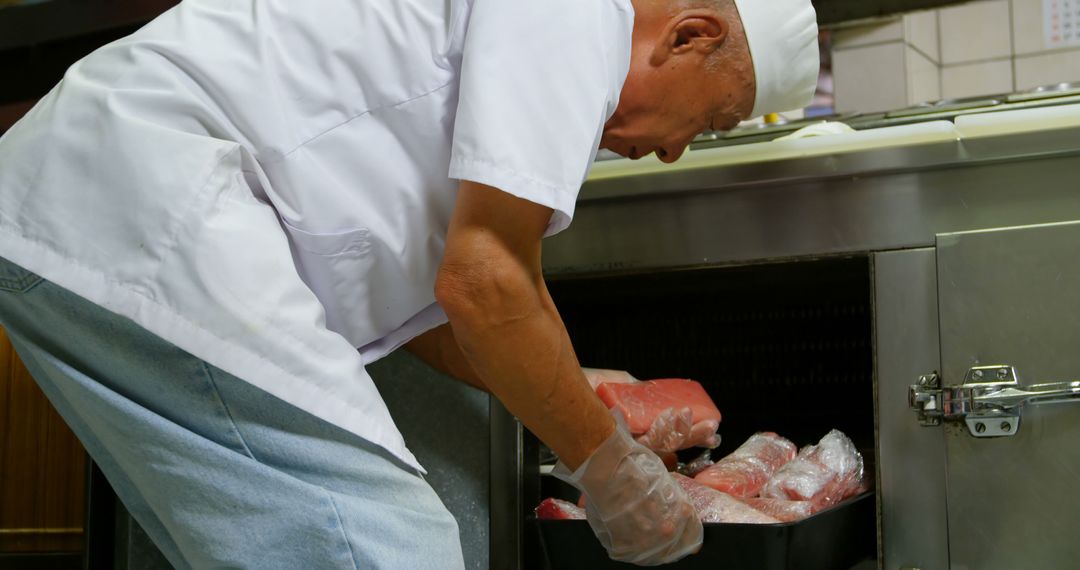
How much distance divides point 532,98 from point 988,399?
0.74m

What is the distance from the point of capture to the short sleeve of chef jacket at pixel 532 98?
1.00m

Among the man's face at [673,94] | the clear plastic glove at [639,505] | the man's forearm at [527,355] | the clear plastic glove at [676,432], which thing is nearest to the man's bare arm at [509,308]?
the man's forearm at [527,355]

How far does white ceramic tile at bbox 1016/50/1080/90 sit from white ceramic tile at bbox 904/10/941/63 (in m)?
0.26

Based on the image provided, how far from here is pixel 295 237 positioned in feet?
3.64

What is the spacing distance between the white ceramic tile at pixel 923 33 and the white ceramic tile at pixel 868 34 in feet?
0.11

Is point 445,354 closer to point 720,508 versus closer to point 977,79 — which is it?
point 720,508

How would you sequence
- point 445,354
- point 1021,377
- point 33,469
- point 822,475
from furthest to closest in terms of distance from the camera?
point 33,469 → point 445,354 → point 822,475 → point 1021,377

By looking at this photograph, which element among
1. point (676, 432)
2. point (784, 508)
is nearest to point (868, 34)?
point (676, 432)

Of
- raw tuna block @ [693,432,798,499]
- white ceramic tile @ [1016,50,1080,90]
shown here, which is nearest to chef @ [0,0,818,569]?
raw tuna block @ [693,432,798,499]

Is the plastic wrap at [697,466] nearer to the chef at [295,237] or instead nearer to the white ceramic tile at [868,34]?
the chef at [295,237]

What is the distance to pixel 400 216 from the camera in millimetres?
1142

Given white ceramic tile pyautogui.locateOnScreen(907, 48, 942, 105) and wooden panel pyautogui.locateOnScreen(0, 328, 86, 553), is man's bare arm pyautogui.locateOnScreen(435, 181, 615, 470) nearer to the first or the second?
wooden panel pyautogui.locateOnScreen(0, 328, 86, 553)

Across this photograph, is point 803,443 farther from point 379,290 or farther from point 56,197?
point 56,197

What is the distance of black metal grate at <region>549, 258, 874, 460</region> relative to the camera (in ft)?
5.94
